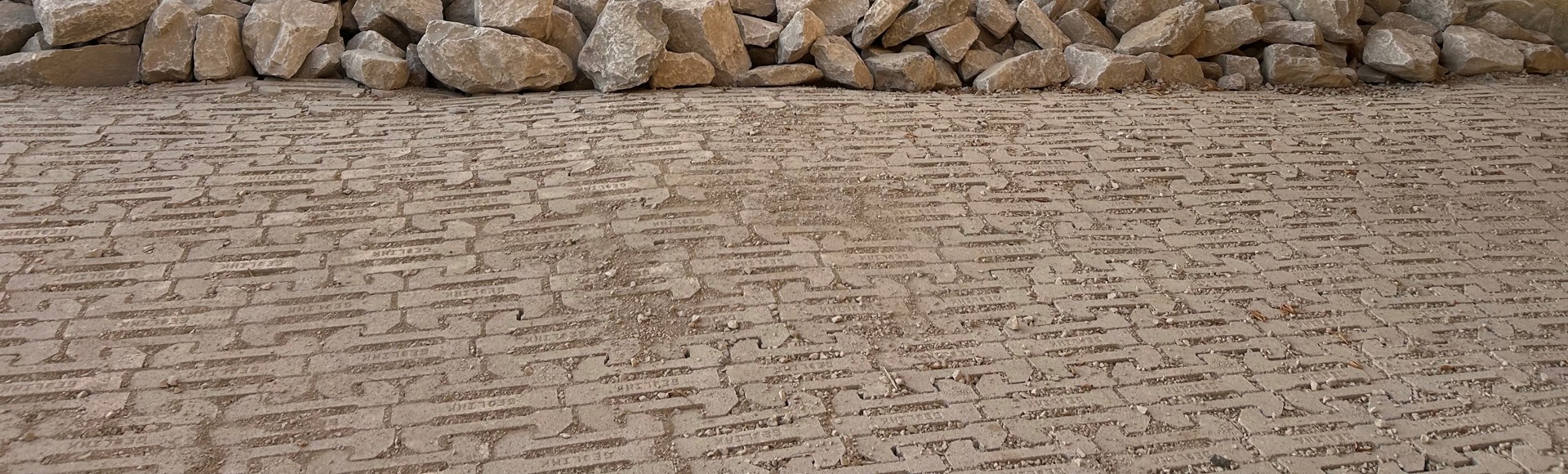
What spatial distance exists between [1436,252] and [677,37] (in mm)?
3270

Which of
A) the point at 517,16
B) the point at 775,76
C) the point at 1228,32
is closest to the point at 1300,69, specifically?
the point at 1228,32

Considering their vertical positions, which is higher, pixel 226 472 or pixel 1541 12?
pixel 1541 12

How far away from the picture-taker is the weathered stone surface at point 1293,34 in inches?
224

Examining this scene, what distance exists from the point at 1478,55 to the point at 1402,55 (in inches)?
19.7

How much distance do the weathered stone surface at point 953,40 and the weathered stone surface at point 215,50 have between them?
10.6 feet

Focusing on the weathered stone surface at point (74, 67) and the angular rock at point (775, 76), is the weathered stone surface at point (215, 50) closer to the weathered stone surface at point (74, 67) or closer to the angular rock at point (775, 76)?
the weathered stone surface at point (74, 67)

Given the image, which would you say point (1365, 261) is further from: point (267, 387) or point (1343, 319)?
point (267, 387)

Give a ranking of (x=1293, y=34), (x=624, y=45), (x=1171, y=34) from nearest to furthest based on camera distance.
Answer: (x=624, y=45), (x=1171, y=34), (x=1293, y=34)

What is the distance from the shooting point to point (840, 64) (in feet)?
16.8

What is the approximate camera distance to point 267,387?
2787 mm

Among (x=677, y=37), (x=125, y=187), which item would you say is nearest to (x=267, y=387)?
(x=125, y=187)

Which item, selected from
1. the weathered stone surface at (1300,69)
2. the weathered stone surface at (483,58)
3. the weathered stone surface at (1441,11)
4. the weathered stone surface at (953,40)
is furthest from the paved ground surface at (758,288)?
the weathered stone surface at (1441,11)

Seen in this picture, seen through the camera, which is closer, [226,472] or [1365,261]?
[226,472]

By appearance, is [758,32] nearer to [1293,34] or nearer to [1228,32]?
[1228,32]
